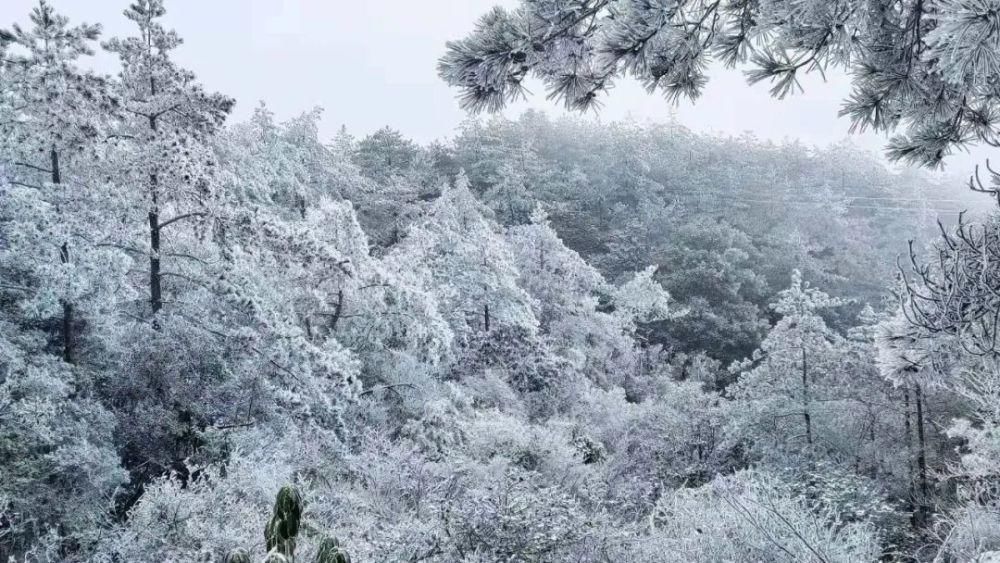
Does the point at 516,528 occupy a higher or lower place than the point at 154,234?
lower

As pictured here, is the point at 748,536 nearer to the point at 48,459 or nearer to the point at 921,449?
the point at 48,459

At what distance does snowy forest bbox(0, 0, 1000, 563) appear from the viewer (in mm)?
2785

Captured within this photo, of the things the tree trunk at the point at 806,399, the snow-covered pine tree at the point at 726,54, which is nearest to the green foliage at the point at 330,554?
the snow-covered pine tree at the point at 726,54

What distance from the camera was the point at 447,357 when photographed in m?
13.3

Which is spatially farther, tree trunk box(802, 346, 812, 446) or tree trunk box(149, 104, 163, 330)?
tree trunk box(802, 346, 812, 446)

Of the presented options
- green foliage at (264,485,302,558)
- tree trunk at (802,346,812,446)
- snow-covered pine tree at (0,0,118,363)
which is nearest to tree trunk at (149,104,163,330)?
snow-covered pine tree at (0,0,118,363)

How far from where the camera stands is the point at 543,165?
28.7 meters

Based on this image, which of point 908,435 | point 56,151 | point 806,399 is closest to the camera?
point 56,151

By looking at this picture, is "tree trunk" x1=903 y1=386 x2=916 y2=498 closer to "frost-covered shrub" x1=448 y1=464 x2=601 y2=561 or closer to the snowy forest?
the snowy forest

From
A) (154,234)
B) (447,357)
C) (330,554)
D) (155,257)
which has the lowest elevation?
(330,554)

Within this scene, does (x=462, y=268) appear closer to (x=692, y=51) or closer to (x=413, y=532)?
(x=413, y=532)

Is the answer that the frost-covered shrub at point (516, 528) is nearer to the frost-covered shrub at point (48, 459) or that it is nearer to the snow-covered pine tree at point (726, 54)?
the frost-covered shrub at point (48, 459)

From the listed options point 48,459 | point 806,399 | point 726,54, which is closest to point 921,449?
point 806,399

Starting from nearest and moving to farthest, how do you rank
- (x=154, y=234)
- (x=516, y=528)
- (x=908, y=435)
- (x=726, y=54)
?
(x=726, y=54) < (x=516, y=528) < (x=154, y=234) < (x=908, y=435)
